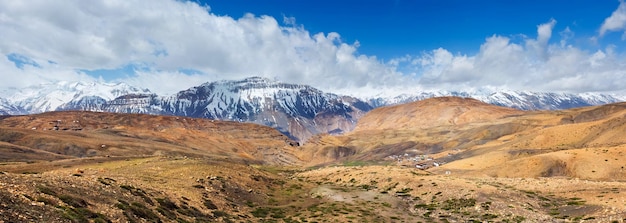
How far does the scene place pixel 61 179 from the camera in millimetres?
31922

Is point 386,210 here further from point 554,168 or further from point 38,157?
point 38,157

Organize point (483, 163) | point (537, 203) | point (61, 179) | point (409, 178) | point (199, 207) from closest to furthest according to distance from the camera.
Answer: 1. point (61, 179)
2. point (199, 207)
3. point (537, 203)
4. point (409, 178)
5. point (483, 163)

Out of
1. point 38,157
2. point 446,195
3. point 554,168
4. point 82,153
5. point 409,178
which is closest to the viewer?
point 446,195

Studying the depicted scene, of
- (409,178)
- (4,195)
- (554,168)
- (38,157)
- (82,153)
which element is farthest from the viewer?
(82,153)

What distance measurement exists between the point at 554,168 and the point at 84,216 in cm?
8760

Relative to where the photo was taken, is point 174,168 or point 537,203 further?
point 174,168

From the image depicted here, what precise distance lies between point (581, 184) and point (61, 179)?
208 ft

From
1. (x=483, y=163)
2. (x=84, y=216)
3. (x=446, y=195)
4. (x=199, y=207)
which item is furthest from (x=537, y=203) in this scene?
(x=483, y=163)

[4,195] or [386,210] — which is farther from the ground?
[4,195]

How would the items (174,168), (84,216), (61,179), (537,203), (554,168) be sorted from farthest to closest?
(554,168) < (174,168) < (537,203) < (61,179) < (84,216)

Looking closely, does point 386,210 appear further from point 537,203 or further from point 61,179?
point 61,179

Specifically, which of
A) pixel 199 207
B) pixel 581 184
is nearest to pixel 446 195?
pixel 581 184

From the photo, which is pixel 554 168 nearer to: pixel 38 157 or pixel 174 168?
pixel 174 168

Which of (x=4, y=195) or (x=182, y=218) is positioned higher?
(x=4, y=195)
